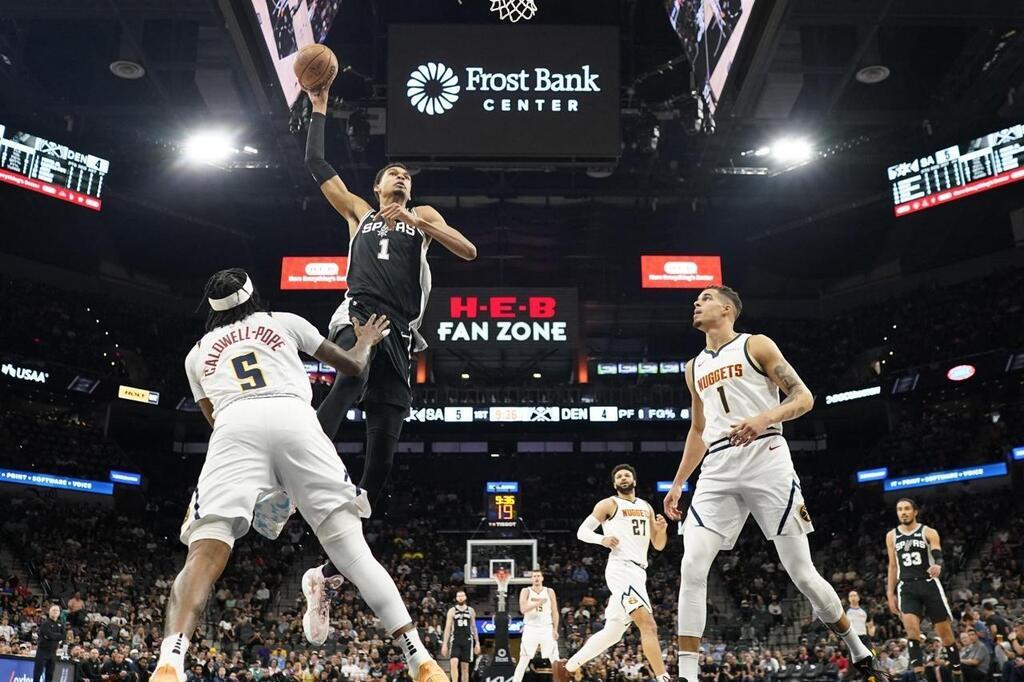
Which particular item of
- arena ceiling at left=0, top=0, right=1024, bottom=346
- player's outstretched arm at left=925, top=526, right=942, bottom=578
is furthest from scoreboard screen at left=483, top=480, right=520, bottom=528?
player's outstretched arm at left=925, top=526, right=942, bottom=578

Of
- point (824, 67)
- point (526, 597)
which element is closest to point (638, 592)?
point (526, 597)

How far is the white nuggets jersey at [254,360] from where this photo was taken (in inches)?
199

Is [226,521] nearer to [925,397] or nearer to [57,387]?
[57,387]

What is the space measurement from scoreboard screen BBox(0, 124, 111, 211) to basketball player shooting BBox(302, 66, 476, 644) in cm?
2140

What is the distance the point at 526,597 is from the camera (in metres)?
15.3

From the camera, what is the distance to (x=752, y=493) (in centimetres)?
679

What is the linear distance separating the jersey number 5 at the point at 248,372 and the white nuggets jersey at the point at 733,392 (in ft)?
10.9

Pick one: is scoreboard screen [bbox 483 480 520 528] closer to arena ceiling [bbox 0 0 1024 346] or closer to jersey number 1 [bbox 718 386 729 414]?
arena ceiling [bbox 0 0 1024 346]

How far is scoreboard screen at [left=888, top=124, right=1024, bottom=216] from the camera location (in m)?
25.4

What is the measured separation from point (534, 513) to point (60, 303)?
19.4 meters

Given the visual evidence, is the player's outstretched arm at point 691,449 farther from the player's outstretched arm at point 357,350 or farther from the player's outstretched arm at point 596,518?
the player's outstretched arm at point 596,518

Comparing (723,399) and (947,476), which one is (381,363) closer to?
(723,399)

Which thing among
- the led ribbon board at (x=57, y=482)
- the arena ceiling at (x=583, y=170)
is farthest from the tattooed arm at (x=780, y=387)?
the led ribbon board at (x=57, y=482)

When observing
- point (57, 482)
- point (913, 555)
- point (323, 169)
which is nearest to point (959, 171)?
point (913, 555)
